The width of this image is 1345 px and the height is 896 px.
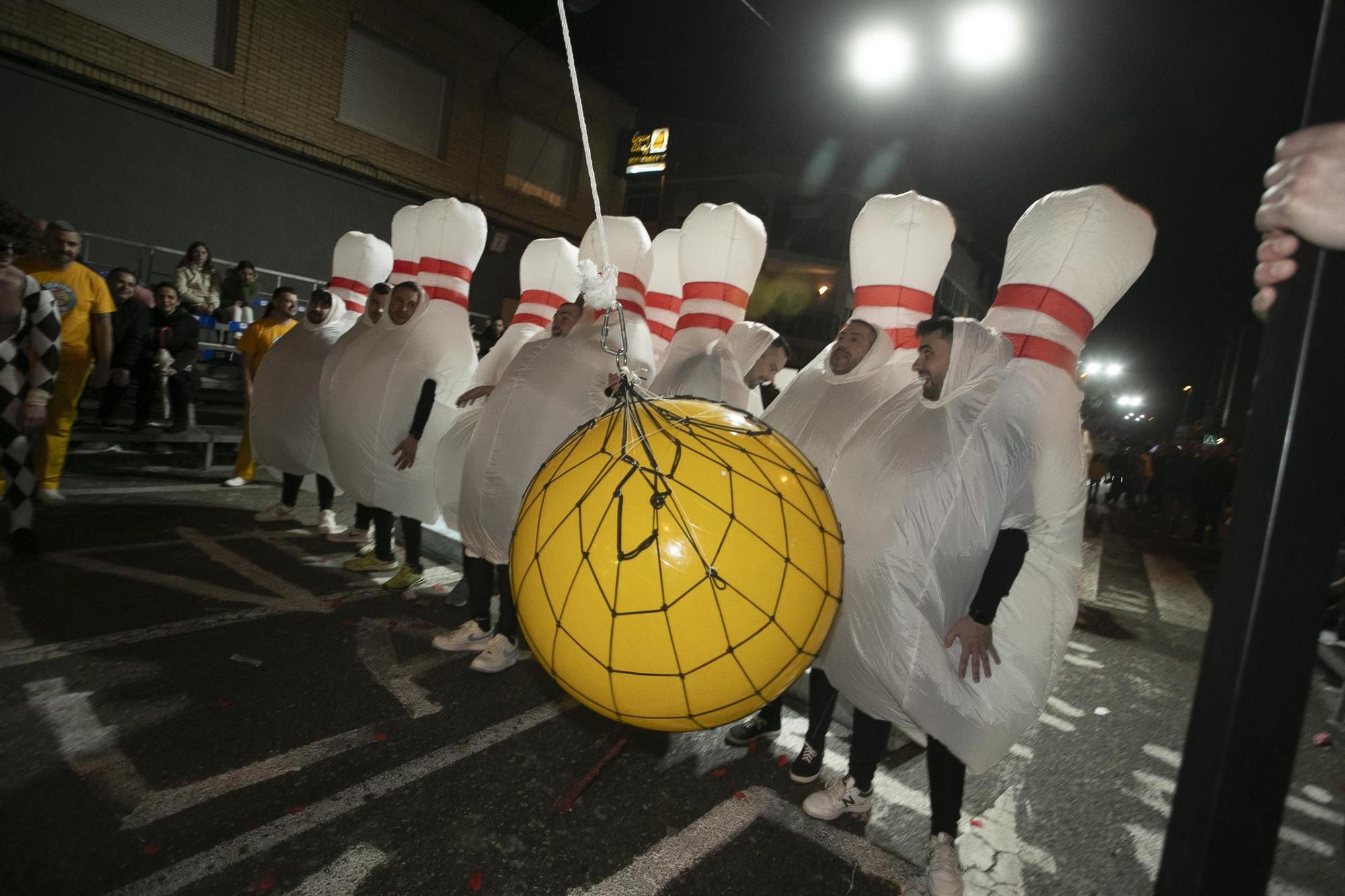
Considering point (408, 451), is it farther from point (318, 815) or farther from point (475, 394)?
point (318, 815)

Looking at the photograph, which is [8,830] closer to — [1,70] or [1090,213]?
[1090,213]

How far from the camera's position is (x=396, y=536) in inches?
235

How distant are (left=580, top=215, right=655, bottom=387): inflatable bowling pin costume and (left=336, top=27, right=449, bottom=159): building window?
424 inches

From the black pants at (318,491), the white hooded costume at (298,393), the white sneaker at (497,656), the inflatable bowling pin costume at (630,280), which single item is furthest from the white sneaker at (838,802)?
the black pants at (318,491)

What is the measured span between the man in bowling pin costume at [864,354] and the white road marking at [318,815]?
1157mm

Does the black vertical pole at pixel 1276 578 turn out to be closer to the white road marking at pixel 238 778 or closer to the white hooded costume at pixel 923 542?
the white hooded costume at pixel 923 542

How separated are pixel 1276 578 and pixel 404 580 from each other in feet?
15.5

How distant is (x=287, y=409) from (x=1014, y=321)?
16.9 feet

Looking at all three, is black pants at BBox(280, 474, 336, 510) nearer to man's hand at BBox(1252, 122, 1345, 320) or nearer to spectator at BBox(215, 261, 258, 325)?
spectator at BBox(215, 261, 258, 325)

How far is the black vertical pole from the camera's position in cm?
89

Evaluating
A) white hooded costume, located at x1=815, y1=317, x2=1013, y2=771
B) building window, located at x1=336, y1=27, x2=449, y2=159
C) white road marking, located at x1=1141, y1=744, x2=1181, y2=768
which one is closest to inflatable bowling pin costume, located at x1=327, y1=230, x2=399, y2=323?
white hooded costume, located at x1=815, y1=317, x2=1013, y2=771

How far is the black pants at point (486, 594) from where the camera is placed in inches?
150

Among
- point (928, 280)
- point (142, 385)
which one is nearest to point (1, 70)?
point (142, 385)

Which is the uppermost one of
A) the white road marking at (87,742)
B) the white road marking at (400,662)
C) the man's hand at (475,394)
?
the man's hand at (475,394)
